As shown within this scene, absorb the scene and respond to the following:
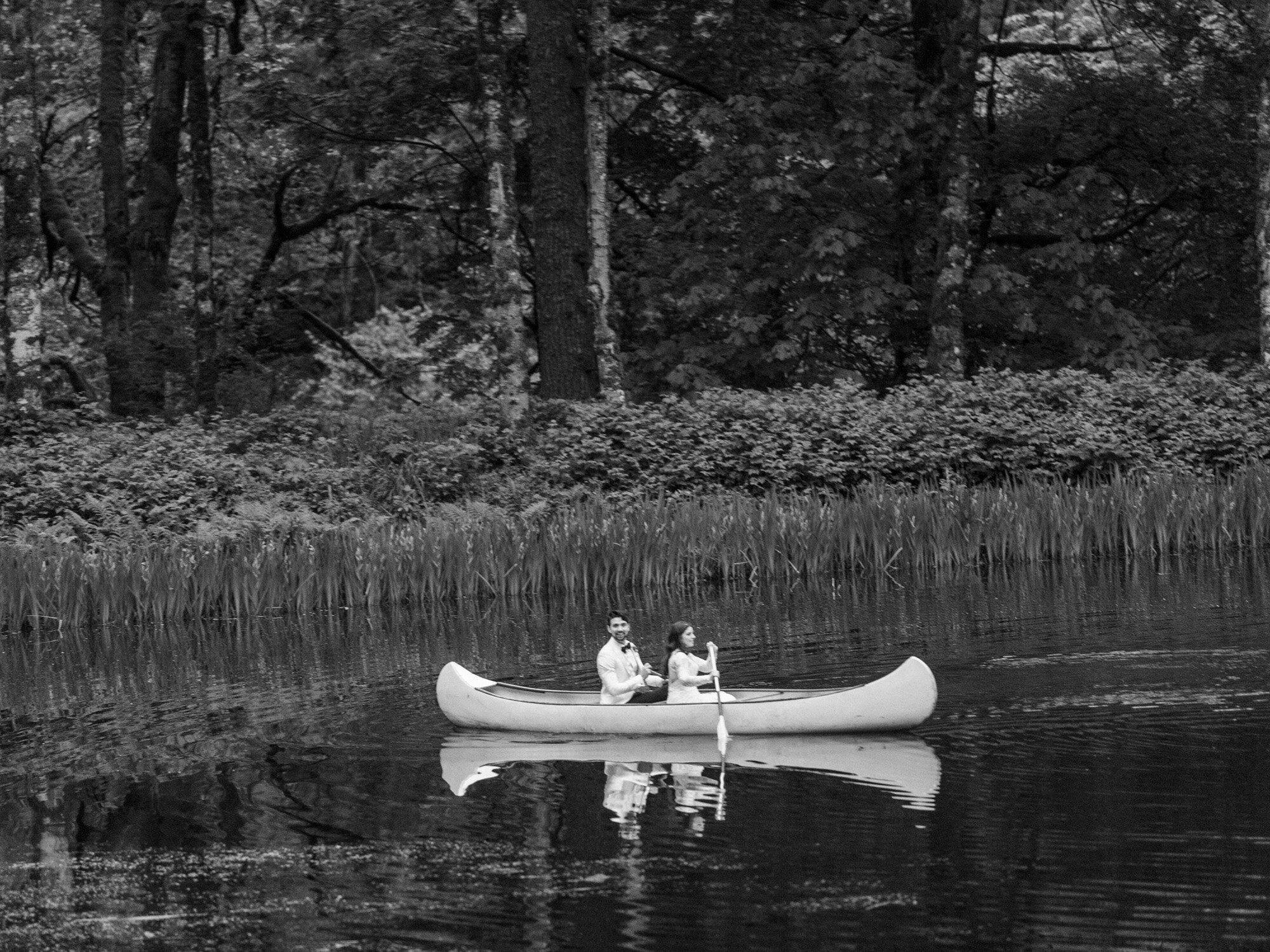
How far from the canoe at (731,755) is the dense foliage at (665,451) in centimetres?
777

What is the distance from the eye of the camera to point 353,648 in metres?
11.4

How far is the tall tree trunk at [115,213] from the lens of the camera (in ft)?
69.0

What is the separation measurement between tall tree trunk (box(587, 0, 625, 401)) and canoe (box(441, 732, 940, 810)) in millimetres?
10318

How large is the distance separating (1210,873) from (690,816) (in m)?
2.10

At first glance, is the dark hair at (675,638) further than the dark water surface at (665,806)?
Yes

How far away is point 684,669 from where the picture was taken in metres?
8.64

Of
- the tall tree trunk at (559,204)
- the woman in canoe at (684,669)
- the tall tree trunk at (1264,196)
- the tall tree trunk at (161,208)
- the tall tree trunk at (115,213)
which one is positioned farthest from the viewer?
the tall tree trunk at (161,208)

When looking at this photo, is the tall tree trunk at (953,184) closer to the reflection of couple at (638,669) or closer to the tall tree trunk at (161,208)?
the tall tree trunk at (161,208)

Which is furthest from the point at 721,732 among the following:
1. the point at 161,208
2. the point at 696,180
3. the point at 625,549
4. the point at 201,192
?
the point at 161,208

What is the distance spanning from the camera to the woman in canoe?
8547 millimetres

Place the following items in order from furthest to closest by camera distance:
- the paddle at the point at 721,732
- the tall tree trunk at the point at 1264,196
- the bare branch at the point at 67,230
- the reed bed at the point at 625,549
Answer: the bare branch at the point at 67,230 < the tall tree trunk at the point at 1264,196 < the reed bed at the point at 625,549 < the paddle at the point at 721,732

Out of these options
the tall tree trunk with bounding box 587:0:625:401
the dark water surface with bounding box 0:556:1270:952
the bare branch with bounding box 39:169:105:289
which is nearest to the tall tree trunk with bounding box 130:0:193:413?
the bare branch with bounding box 39:169:105:289

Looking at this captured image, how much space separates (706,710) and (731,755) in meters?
0.41

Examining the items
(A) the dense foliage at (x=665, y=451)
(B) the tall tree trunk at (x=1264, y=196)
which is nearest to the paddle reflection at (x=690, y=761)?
(A) the dense foliage at (x=665, y=451)
